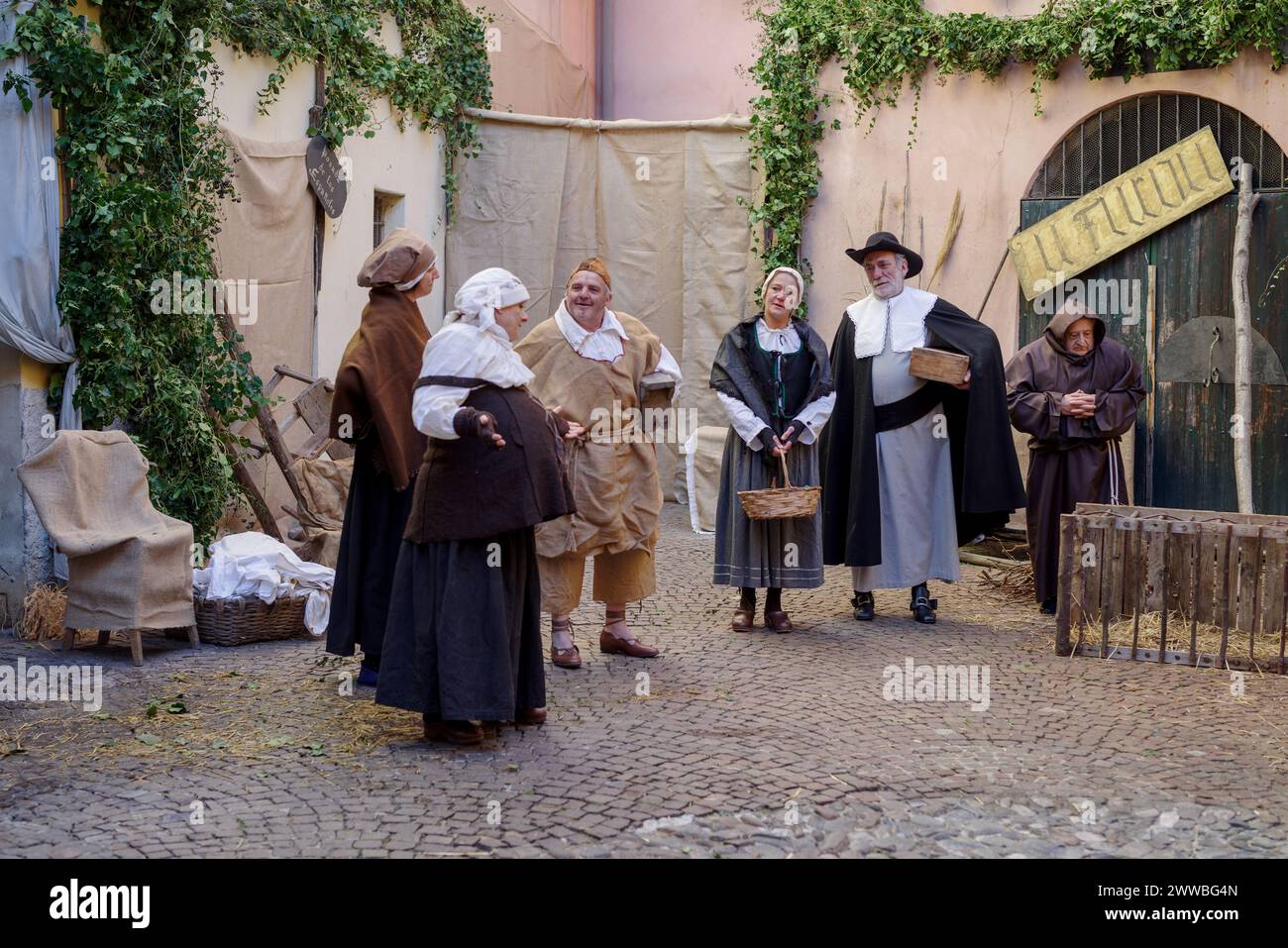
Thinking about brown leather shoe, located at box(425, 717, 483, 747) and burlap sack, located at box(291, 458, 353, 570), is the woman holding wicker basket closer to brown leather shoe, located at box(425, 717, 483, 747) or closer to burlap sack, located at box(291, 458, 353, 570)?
burlap sack, located at box(291, 458, 353, 570)

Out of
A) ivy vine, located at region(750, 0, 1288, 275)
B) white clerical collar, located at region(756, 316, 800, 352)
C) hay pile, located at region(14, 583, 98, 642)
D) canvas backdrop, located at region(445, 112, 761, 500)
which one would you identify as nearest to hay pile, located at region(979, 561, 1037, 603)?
white clerical collar, located at region(756, 316, 800, 352)

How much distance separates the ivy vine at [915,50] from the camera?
1000cm

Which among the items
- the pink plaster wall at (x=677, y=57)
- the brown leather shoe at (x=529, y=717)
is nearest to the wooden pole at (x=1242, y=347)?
the brown leather shoe at (x=529, y=717)

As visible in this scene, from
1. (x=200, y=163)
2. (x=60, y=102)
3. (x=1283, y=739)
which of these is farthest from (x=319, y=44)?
(x=1283, y=739)

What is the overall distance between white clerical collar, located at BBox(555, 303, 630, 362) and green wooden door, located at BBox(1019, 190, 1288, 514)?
5.18 m

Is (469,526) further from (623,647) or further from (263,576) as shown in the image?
(263,576)

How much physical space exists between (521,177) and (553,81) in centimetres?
179

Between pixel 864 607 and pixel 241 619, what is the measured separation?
11.2 feet

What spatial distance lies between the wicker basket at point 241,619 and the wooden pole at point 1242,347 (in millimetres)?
5905

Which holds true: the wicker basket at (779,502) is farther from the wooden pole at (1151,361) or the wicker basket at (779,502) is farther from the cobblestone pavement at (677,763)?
the wooden pole at (1151,361)

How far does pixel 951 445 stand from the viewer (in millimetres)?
8297

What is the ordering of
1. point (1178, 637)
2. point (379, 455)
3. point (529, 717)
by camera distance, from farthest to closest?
point (1178, 637) → point (379, 455) → point (529, 717)

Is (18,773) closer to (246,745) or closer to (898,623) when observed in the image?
(246,745)

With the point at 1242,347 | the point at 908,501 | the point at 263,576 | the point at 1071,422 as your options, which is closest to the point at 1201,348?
the point at 1242,347
